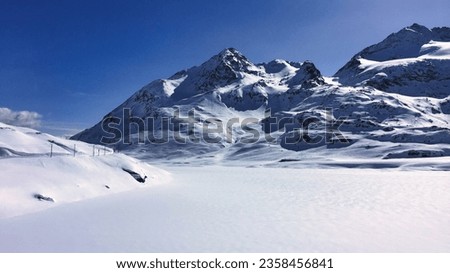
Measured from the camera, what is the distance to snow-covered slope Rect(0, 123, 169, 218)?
2444 cm

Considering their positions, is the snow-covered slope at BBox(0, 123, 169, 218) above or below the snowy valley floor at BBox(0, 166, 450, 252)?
above

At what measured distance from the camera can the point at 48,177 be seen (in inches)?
1161

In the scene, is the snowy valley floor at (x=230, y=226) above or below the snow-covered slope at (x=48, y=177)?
below

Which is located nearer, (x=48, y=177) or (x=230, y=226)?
(x=230, y=226)

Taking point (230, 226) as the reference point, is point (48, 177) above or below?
above

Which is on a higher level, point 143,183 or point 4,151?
point 4,151

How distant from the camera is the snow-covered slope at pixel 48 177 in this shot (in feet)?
80.2

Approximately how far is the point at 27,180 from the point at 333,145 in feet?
596

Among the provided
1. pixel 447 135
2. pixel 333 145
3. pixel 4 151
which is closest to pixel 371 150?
pixel 333 145

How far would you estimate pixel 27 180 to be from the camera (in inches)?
1058

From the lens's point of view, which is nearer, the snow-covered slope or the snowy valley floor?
the snowy valley floor

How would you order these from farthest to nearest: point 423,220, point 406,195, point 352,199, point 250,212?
1. point 406,195
2. point 352,199
3. point 250,212
4. point 423,220
